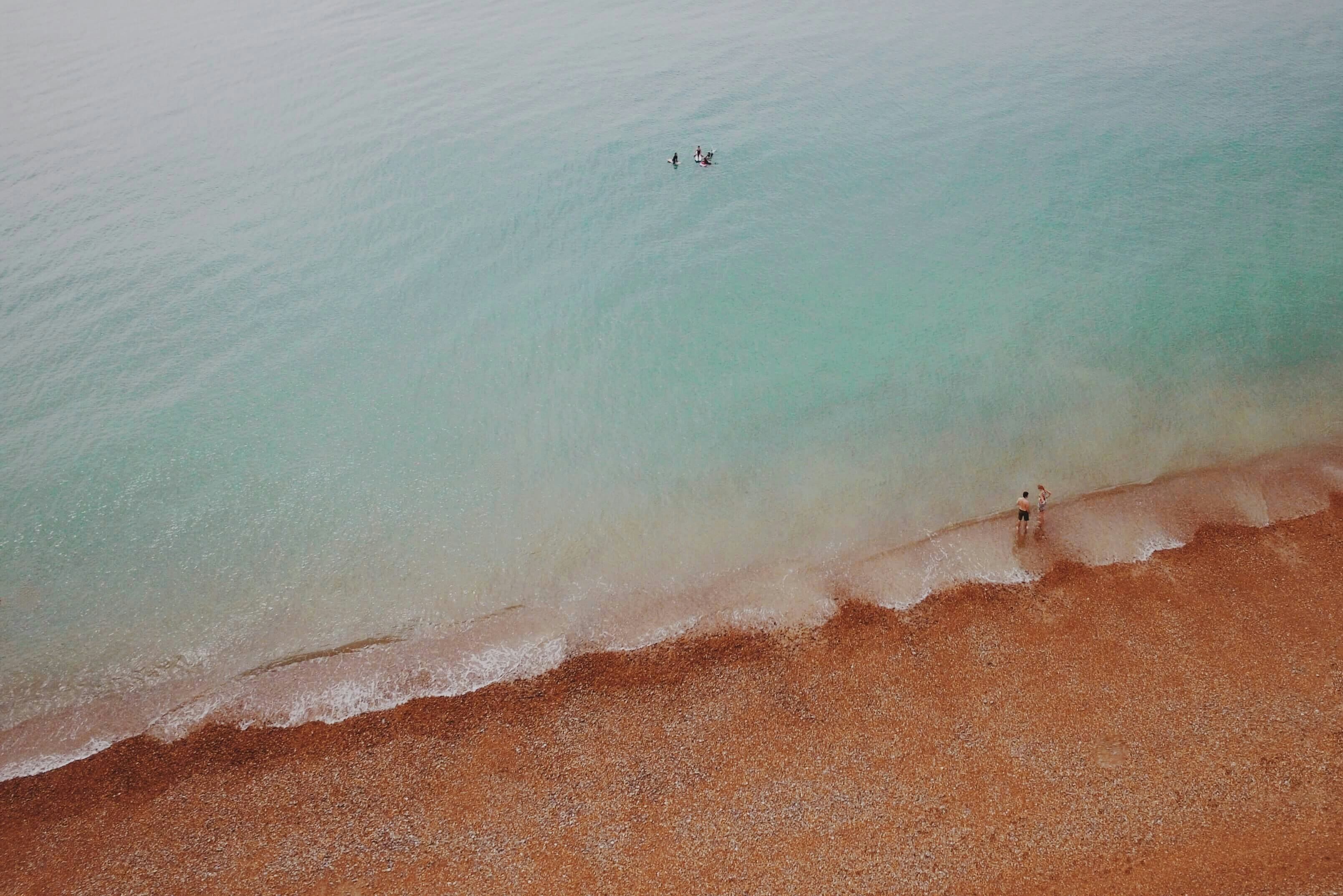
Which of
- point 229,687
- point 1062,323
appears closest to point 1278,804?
point 1062,323

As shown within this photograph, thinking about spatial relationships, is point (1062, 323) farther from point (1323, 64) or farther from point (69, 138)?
point (69, 138)

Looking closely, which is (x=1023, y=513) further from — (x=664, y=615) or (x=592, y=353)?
(x=592, y=353)

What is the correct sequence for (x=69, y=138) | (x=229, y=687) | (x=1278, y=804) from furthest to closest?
(x=69, y=138) → (x=229, y=687) → (x=1278, y=804)

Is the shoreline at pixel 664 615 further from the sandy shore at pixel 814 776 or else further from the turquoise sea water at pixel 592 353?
the sandy shore at pixel 814 776

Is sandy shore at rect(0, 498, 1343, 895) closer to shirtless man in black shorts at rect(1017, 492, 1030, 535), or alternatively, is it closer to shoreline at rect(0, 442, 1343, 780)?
shoreline at rect(0, 442, 1343, 780)

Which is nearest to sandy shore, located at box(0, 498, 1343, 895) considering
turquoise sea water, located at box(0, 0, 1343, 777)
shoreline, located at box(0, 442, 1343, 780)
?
shoreline, located at box(0, 442, 1343, 780)
